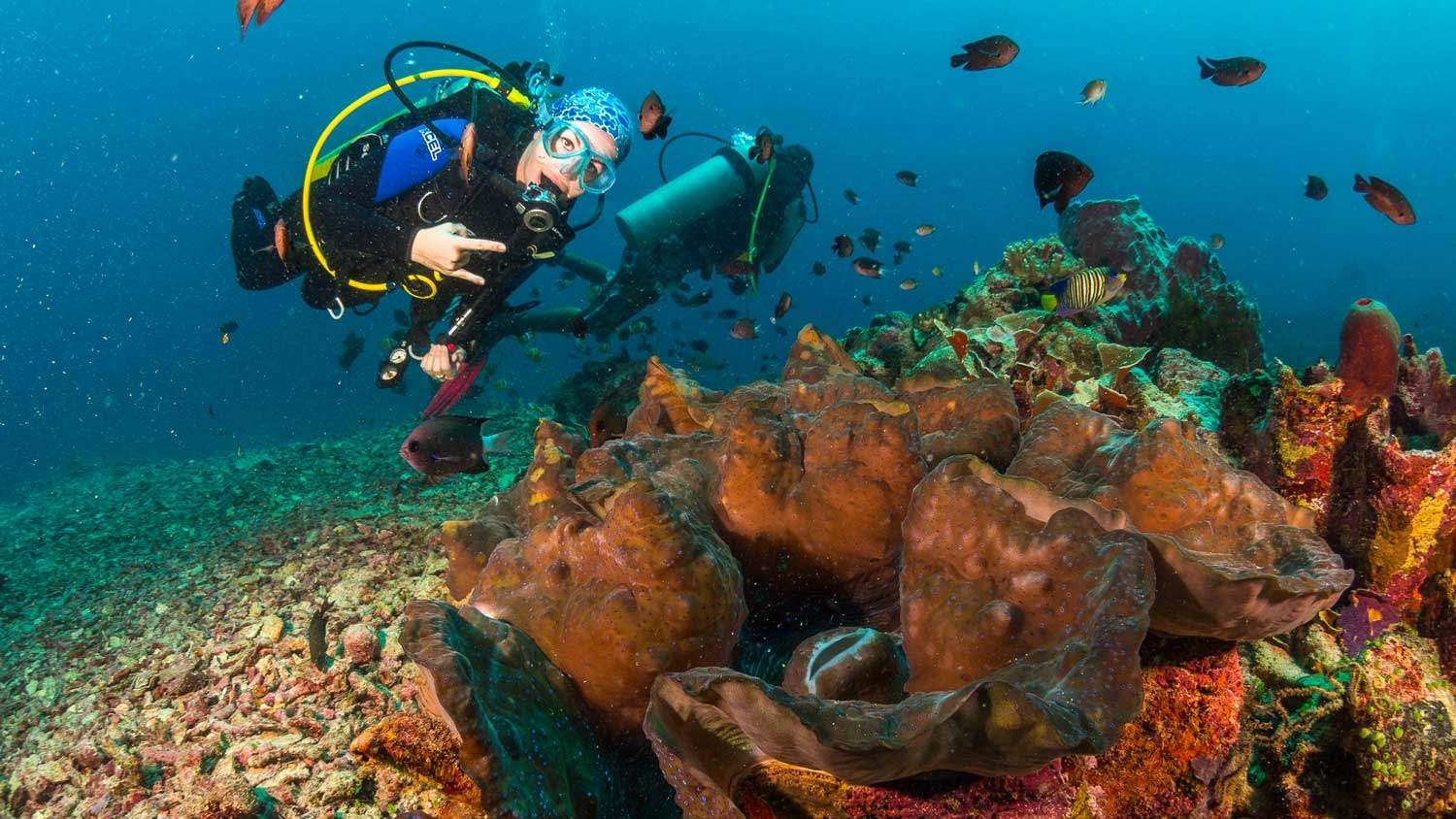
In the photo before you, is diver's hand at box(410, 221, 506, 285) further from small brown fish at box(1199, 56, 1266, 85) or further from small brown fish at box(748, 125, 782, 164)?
small brown fish at box(1199, 56, 1266, 85)

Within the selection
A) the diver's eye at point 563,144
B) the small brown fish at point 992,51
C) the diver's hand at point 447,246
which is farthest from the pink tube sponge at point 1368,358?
the diver's eye at point 563,144

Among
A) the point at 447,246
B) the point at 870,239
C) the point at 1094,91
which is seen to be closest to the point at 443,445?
the point at 447,246

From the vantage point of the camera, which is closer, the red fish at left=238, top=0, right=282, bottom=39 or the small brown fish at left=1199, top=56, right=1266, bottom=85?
the red fish at left=238, top=0, right=282, bottom=39

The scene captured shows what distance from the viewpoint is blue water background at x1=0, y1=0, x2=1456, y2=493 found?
91.6 m

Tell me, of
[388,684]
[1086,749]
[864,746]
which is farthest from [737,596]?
[388,684]

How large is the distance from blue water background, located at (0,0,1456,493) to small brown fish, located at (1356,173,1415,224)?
67.0 m

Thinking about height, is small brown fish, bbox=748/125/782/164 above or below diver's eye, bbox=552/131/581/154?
below

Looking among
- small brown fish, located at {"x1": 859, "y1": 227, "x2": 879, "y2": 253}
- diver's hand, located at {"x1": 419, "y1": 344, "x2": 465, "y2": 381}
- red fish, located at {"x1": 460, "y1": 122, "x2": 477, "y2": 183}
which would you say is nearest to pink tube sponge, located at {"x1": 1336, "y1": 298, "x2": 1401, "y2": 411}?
red fish, located at {"x1": 460, "y1": 122, "x2": 477, "y2": 183}

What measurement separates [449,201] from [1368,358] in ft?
20.7

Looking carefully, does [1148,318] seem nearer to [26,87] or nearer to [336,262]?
[336,262]

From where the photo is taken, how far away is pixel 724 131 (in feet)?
440

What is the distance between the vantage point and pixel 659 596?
5.75ft

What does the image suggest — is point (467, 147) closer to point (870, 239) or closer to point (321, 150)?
point (321, 150)

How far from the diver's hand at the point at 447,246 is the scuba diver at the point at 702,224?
5588mm
